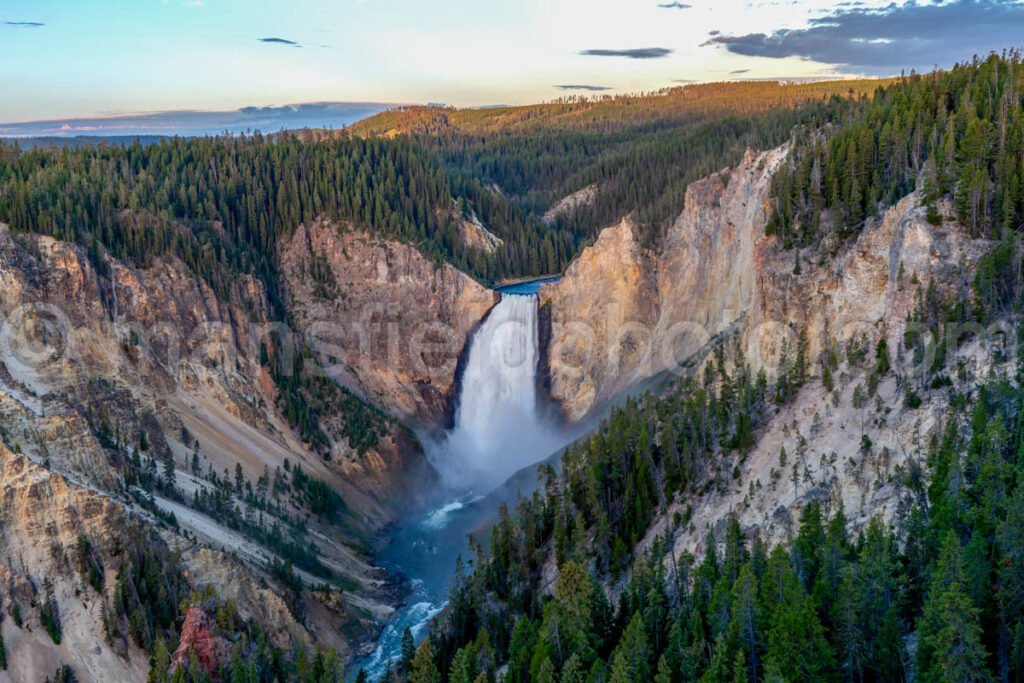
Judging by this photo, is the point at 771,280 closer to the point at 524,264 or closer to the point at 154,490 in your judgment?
the point at 154,490

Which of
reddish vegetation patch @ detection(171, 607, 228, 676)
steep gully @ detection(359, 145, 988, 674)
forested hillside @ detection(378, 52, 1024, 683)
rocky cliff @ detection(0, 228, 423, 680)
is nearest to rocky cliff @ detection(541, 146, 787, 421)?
steep gully @ detection(359, 145, 988, 674)

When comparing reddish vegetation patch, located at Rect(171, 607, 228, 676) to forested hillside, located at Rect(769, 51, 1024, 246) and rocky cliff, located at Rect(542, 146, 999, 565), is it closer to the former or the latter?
rocky cliff, located at Rect(542, 146, 999, 565)

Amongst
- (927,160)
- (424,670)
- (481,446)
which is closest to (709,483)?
(424,670)

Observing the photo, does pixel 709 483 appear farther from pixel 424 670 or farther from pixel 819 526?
pixel 424 670

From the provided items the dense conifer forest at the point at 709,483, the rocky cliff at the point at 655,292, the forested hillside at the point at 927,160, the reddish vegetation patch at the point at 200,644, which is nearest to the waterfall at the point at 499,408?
the rocky cliff at the point at 655,292

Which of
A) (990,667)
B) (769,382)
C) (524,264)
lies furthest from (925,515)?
(524,264)
